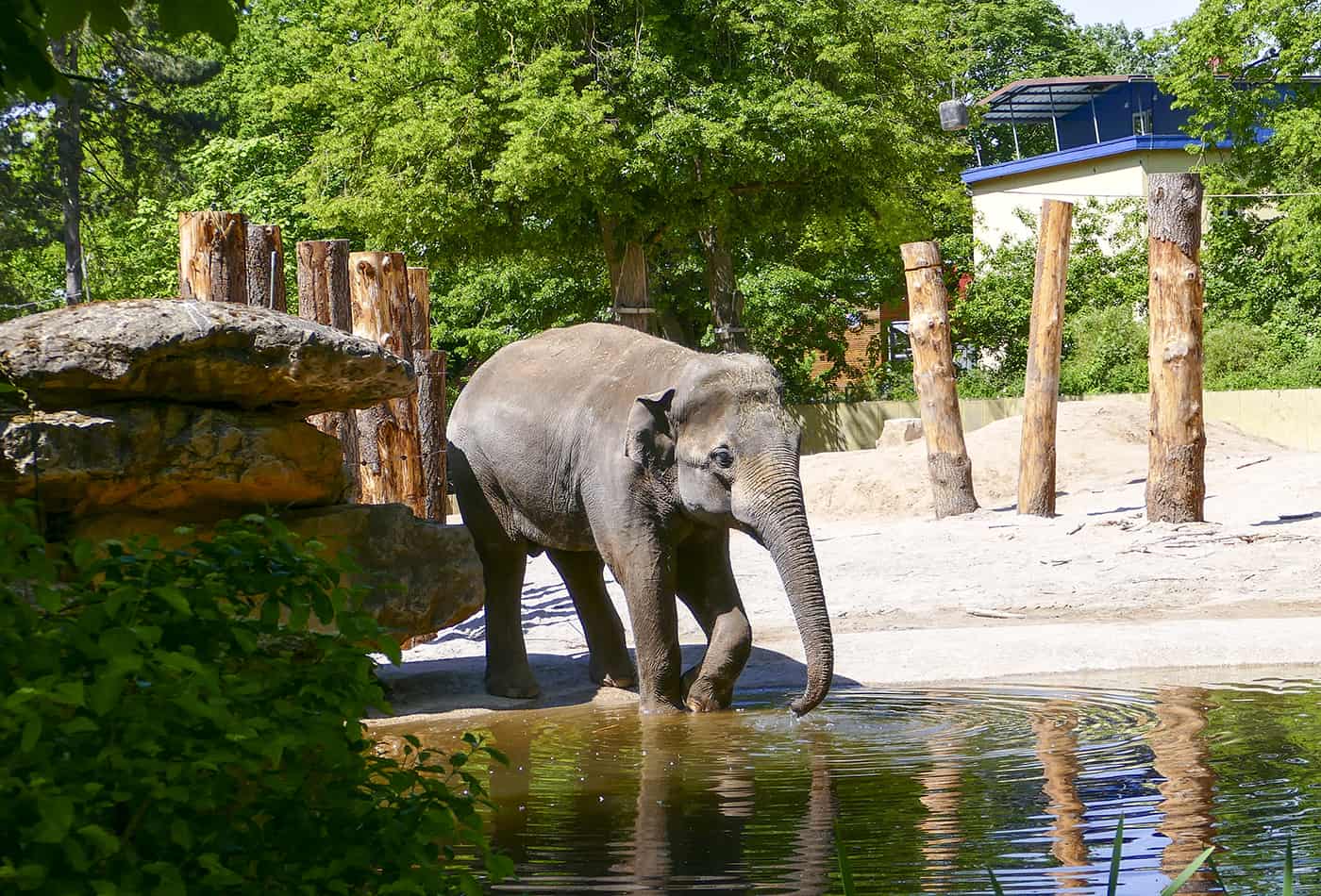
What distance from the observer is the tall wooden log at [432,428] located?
1206cm

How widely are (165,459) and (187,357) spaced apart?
1.76 ft

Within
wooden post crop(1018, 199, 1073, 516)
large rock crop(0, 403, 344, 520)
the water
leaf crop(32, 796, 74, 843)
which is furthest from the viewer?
wooden post crop(1018, 199, 1073, 516)

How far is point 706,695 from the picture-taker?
8.72 meters

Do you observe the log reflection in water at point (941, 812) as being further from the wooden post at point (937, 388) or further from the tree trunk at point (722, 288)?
the tree trunk at point (722, 288)

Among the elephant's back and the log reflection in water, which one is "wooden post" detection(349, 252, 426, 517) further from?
the log reflection in water

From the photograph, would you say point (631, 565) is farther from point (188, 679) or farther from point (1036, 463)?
point (1036, 463)

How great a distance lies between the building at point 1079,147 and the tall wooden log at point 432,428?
90.9ft

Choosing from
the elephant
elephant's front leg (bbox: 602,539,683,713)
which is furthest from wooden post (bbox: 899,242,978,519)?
elephant's front leg (bbox: 602,539,683,713)

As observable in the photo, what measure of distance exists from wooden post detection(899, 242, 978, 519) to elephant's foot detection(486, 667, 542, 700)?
832 cm

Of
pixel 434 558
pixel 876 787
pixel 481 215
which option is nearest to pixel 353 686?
pixel 876 787

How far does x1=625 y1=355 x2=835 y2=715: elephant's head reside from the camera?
7902 millimetres

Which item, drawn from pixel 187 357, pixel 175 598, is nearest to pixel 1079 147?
pixel 187 357

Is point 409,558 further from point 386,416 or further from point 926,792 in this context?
point 926,792

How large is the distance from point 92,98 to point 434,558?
23578 mm
